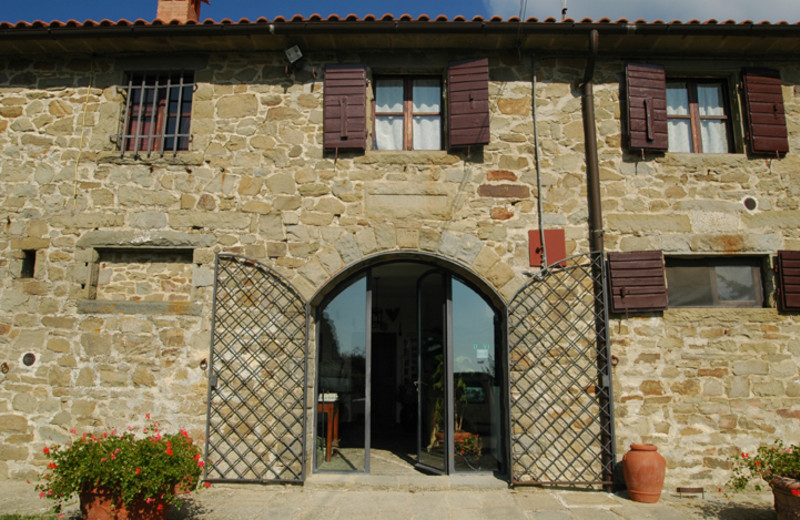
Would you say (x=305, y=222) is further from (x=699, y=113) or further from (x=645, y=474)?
(x=699, y=113)

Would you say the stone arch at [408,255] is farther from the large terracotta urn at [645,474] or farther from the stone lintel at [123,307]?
the large terracotta urn at [645,474]

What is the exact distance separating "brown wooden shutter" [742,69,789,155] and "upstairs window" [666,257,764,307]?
126 cm

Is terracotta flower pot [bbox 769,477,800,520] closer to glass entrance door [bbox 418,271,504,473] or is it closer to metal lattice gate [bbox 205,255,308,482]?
glass entrance door [bbox 418,271,504,473]

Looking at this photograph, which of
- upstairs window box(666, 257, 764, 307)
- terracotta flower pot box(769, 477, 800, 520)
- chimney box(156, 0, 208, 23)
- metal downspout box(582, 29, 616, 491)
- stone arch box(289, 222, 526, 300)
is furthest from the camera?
chimney box(156, 0, 208, 23)

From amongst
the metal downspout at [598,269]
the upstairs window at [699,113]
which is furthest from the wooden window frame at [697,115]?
the metal downspout at [598,269]

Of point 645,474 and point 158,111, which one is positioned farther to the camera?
point 158,111

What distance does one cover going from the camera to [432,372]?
5.96 metres

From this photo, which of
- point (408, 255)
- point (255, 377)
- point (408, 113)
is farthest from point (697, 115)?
point (255, 377)

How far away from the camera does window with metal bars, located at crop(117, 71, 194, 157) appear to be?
6227mm

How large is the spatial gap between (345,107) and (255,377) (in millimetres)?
3039

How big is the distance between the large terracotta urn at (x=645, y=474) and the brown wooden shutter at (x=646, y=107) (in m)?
3.16

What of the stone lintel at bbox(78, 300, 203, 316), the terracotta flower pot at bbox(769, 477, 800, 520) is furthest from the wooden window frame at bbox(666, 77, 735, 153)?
the stone lintel at bbox(78, 300, 203, 316)

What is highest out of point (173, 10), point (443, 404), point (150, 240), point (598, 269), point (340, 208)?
point (173, 10)

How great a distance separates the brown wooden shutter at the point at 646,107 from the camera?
5.91m
